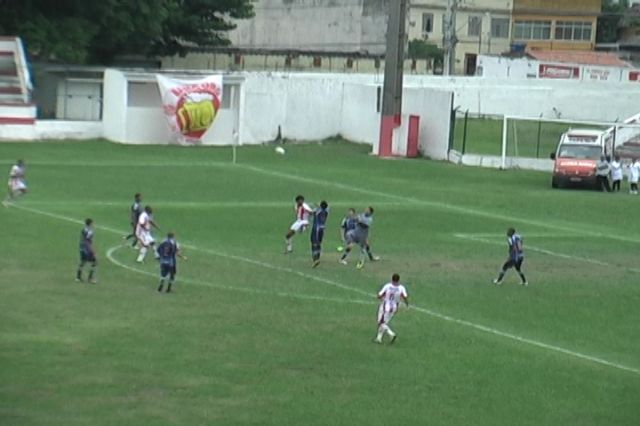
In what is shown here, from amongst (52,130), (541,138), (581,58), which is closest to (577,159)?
(541,138)

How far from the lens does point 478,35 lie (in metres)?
120

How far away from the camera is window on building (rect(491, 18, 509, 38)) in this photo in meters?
121

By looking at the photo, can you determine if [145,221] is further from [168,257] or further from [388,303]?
[388,303]

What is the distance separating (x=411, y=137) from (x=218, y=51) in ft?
100

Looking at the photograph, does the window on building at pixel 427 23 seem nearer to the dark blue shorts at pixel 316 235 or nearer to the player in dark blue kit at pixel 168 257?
the dark blue shorts at pixel 316 235

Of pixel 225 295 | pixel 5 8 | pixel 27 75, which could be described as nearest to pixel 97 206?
pixel 225 295

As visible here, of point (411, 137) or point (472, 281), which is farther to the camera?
point (411, 137)

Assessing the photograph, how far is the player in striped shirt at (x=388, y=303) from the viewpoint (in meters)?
26.3

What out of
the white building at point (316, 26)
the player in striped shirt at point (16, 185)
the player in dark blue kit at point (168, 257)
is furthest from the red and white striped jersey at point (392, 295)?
the white building at point (316, 26)

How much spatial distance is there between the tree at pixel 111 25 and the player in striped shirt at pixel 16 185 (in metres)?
31.0

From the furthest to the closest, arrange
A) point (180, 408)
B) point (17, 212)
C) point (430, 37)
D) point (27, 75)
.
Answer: point (430, 37) < point (27, 75) < point (17, 212) < point (180, 408)

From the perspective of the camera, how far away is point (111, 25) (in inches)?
3157

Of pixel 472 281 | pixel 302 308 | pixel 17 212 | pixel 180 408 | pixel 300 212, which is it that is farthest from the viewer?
pixel 17 212

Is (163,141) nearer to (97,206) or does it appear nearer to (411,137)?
(411,137)
